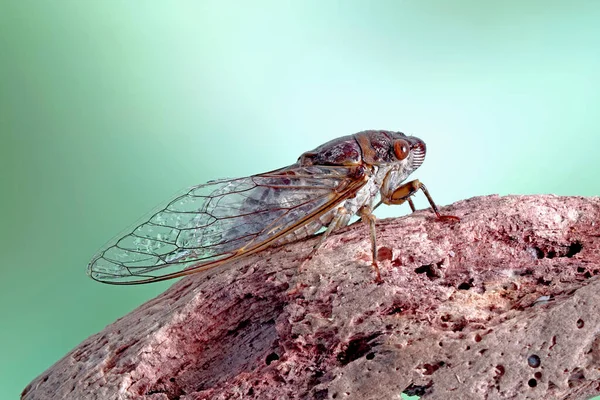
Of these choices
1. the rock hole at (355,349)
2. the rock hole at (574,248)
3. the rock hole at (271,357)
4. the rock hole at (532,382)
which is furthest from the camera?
the rock hole at (574,248)

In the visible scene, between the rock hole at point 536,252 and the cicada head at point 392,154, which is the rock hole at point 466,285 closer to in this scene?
the rock hole at point 536,252

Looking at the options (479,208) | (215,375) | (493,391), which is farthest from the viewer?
(479,208)

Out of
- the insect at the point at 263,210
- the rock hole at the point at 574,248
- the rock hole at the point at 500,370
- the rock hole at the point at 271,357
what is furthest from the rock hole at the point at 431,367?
the rock hole at the point at 574,248

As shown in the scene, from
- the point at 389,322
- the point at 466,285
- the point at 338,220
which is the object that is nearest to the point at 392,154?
the point at 338,220

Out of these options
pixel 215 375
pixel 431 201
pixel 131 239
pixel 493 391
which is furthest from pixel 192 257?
pixel 493 391

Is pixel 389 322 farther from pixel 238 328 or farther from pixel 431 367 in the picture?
pixel 238 328

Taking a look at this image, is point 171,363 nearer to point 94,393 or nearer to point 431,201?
point 94,393

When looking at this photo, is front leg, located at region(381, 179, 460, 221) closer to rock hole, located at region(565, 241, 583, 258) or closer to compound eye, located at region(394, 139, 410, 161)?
compound eye, located at region(394, 139, 410, 161)
